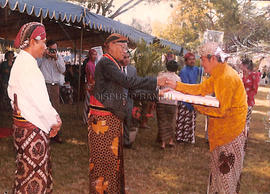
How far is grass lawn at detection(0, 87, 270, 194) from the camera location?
4055 millimetres

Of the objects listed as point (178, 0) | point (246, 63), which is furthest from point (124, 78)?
point (178, 0)

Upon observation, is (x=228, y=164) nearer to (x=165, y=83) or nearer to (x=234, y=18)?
(x=165, y=83)

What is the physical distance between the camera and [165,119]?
19.4ft

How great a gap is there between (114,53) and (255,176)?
357 cm

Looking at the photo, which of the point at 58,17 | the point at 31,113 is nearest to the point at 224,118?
the point at 31,113

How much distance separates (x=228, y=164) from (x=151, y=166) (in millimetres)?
2283

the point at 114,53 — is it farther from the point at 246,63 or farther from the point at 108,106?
the point at 246,63

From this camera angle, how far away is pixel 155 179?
173 inches

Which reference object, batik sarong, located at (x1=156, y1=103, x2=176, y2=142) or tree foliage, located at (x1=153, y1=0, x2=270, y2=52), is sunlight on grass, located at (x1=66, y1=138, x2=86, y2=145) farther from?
tree foliage, located at (x1=153, y1=0, x2=270, y2=52)

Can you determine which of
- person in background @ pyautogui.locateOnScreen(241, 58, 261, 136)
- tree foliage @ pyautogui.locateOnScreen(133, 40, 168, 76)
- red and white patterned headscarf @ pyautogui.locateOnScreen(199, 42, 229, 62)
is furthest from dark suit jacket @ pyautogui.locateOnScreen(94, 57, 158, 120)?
person in background @ pyautogui.locateOnScreen(241, 58, 261, 136)

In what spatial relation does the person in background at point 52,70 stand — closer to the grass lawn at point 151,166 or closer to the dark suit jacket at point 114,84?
the grass lawn at point 151,166

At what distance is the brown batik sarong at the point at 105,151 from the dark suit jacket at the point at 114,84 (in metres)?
0.13

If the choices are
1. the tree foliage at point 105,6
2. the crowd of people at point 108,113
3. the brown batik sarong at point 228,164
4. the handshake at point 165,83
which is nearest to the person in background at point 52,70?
the crowd of people at point 108,113

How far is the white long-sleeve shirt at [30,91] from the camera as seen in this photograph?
2.19 meters
